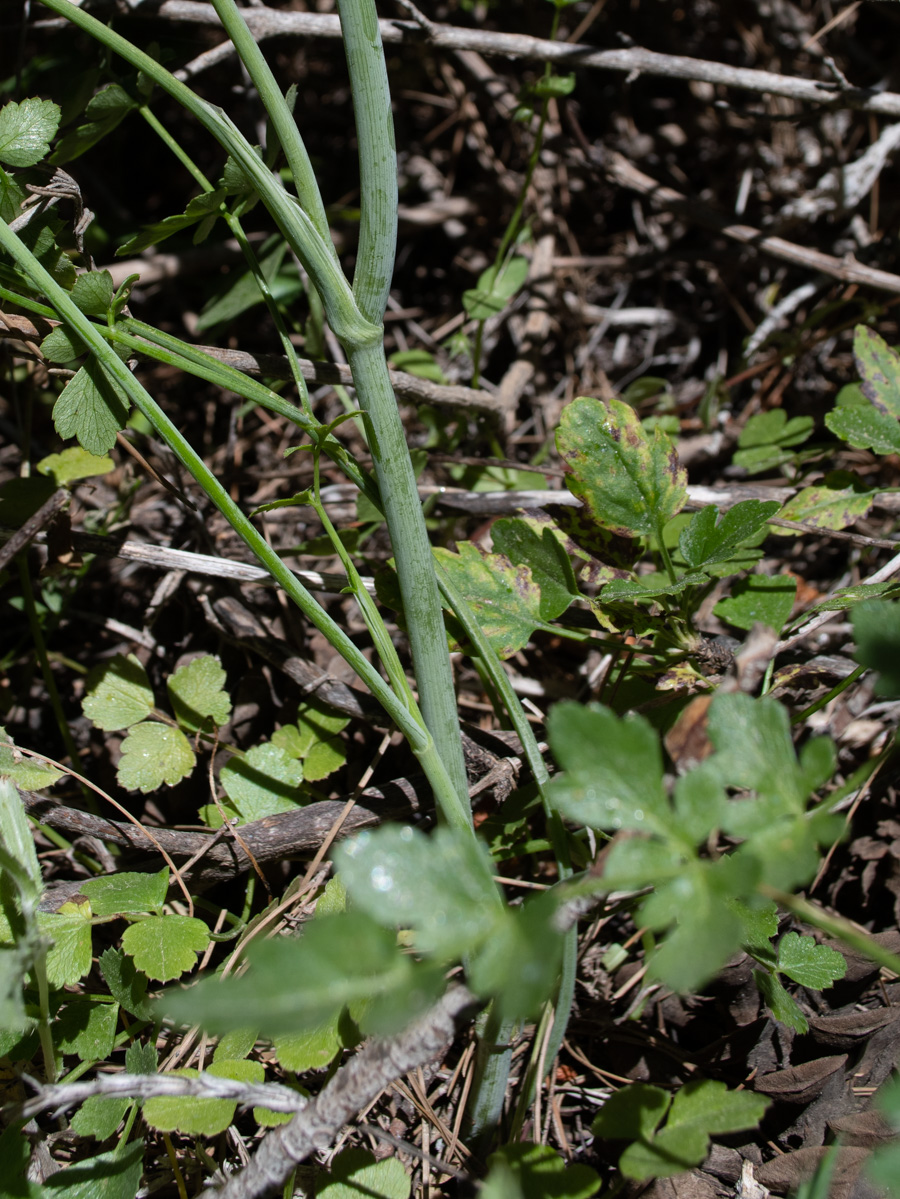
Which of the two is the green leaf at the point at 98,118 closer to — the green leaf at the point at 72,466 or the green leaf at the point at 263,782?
the green leaf at the point at 72,466

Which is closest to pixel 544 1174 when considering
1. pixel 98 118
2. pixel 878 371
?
pixel 878 371

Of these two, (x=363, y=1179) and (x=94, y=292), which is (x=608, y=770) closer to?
(x=363, y=1179)

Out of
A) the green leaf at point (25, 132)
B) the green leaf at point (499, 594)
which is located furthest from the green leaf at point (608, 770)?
the green leaf at point (25, 132)

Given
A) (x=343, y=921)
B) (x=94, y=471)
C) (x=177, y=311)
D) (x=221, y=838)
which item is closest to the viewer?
(x=343, y=921)

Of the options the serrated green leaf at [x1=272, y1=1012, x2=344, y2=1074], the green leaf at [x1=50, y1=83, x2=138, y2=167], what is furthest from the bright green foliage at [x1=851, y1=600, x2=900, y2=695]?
the green leaf at [x1=50, y1=83, x2=138, y2=167]

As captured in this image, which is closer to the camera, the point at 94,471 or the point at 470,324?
the point at 94,471

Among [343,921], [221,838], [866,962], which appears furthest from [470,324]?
[343,921]

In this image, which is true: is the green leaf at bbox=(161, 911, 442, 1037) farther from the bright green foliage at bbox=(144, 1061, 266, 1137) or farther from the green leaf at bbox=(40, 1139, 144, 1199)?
the green leaf at bbox=(40, 1139, 144, 1199)

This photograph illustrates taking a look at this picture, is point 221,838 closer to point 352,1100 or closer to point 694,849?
point 352,1100
